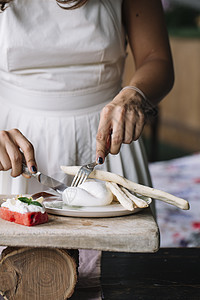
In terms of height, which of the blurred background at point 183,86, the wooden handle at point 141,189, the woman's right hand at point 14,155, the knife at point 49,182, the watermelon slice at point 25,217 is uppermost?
the woman's right hand at point 14,155

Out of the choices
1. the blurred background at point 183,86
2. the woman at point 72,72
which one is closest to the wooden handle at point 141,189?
the woman at point 72,72

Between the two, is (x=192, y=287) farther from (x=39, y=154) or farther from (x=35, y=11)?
(x=35, y=11)

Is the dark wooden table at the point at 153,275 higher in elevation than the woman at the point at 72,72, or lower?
lower

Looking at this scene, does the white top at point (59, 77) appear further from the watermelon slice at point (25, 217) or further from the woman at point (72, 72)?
the watermelon slice at point (25, 217)

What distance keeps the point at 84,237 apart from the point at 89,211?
12 cm

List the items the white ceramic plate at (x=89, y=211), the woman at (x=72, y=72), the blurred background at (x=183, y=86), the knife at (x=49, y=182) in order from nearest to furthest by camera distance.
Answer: the white ceramic plate at (x=89, y=211) → the knife at (x=49, y=182) → the woman at (x=72, y=72) → the blurred background at (x=183, y=86)

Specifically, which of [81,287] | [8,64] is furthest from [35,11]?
[81,287]

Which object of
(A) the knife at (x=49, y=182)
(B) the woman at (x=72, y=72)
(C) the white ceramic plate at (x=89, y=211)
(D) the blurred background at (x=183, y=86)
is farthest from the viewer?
(D) the blurred background at (x=183, y=86)

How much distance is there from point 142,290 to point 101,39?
2.37 feet

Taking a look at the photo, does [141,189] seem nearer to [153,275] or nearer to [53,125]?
[153,275]

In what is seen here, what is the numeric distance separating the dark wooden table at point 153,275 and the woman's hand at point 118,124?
0.32 metres

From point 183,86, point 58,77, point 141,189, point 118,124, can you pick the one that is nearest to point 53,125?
point 58,77

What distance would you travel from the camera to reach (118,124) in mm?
1360

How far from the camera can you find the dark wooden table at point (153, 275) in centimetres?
127
